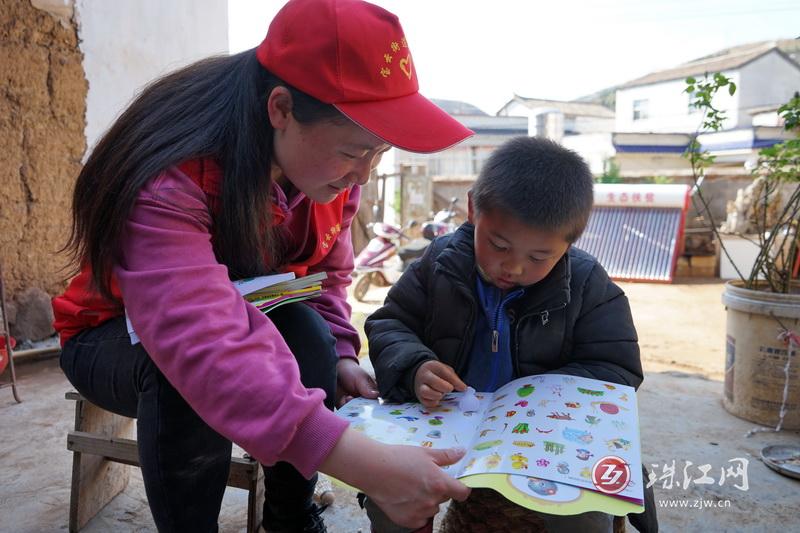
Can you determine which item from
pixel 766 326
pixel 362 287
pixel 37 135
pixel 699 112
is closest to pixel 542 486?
pixel 766 326

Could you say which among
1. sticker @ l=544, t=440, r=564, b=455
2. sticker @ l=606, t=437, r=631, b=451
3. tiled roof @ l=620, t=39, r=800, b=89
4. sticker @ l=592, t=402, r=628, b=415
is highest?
tiled roof @ l=620, t=39, r=800, b=89

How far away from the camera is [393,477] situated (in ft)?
A: 3.12

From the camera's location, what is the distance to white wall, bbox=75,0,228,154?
12.7ft

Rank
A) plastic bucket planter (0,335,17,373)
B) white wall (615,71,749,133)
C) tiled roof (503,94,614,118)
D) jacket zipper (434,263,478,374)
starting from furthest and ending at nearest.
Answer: tiled roof (503,94,614,118), white wall (615,71,749,133), plastic bucket planter (0,335,17,373), jacket zipper (434,263,478,374)

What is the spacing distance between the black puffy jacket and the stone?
279 centimetres

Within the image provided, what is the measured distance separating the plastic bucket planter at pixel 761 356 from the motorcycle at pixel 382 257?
14.2 ft

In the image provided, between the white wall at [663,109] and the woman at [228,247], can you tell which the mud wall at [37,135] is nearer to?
the woman at [228,247]

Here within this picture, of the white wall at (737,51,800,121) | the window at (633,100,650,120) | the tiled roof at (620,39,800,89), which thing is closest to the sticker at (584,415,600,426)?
the tiled roof at (620,39,800,89)

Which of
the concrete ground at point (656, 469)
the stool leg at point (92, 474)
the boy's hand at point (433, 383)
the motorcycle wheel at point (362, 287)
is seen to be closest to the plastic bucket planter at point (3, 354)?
the concrete ground at point (656, 469)

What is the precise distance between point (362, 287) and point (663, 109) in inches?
1174

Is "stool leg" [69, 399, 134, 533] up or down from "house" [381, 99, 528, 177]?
down

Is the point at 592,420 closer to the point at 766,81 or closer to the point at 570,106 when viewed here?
the point at 766,81

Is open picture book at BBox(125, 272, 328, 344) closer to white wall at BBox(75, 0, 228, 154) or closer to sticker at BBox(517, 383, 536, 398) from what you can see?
sticker at BBox(517, 383, 536, 398)

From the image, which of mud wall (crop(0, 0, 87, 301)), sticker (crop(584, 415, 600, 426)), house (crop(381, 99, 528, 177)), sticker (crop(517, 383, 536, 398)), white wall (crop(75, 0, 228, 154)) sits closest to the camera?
sticker (crop(584, 415, 600, 426))
